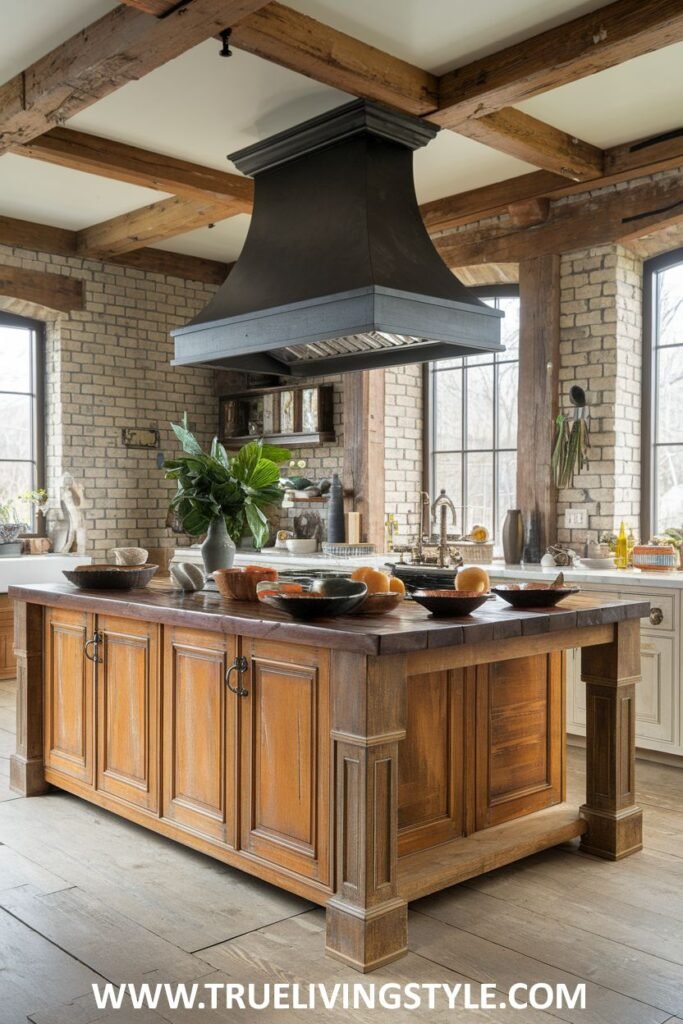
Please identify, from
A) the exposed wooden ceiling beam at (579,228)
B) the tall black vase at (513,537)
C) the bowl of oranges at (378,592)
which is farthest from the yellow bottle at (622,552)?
the bowl of oranges at (378,592)

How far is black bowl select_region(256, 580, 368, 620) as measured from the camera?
2928mm

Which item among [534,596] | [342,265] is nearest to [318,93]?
[342,265]

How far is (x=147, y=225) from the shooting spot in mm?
6738

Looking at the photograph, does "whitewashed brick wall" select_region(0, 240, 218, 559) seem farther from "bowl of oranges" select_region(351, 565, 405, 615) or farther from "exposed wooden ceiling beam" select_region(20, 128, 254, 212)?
"bowl of oranges" select_region(351, 565, 405, 615)

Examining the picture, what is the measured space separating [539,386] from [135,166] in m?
2.76

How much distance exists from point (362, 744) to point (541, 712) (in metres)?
1.22

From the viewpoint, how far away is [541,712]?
363cm

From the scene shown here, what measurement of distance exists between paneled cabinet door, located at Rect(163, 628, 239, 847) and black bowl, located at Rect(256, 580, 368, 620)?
0.28 metres

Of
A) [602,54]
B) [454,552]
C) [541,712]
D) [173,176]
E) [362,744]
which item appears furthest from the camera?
[173,176]

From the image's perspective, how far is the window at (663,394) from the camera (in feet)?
18.8

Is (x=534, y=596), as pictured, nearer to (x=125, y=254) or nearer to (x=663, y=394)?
(x=663, y=394)

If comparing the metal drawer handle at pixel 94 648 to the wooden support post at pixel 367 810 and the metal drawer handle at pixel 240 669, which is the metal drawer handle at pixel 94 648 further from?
the wooden support post at pixel 367 810

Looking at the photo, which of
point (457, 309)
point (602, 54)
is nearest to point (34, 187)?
point (457, 309)

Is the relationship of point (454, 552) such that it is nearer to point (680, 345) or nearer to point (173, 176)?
point (680, 345)
